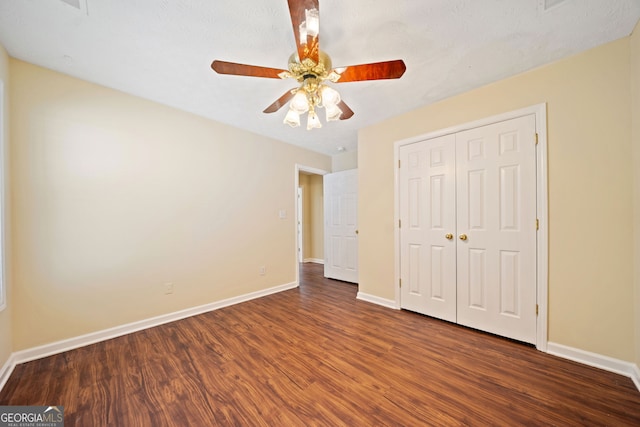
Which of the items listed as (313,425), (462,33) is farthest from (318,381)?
(462,33)

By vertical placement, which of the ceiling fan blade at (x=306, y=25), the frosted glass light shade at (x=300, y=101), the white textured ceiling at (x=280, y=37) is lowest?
the frosted glass light shade at (x=300, y=101)

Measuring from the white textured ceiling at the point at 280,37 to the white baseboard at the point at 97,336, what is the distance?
2.34m

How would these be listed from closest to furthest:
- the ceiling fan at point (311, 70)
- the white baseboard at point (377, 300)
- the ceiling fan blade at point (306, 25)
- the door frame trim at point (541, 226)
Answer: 1. the ceiling fan blade at point (306, 25)
2. the ceiling fan at point (311, 70)
3. the door frame trim at point (541, 226)
4. the white baseboard at point (377, 300)

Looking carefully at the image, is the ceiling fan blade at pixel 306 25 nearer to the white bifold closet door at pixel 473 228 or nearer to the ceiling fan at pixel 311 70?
the ceiling fan at pixel 311 70

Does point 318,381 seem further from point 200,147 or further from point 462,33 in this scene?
point 200,147

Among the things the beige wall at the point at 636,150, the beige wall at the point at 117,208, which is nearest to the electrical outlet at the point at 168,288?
the beige wall at the point at 117,208

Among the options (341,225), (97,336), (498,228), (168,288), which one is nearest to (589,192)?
(498,228)

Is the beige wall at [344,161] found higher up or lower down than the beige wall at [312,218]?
higher up

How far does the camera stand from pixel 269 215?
11.7ft

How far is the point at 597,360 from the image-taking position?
5.64 ft

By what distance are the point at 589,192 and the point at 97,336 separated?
4.35 metres

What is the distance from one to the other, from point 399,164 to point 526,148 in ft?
3.84

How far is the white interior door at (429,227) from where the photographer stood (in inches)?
96.7

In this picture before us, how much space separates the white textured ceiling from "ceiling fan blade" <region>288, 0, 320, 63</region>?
291 millimetres
